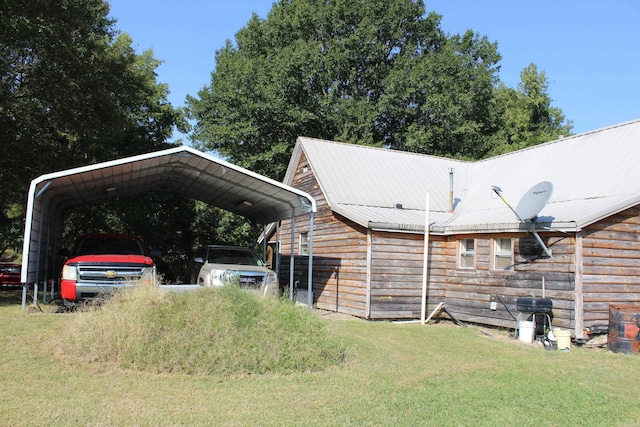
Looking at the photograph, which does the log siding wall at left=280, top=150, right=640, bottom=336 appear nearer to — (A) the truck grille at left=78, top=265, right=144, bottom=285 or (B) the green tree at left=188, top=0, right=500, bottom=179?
(A) the truck grille at left=78, top=265, right=144, bottom=285

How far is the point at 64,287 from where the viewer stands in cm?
1167

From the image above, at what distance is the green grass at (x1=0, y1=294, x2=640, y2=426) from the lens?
18.3 feet

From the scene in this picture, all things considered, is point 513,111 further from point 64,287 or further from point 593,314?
point 64,287

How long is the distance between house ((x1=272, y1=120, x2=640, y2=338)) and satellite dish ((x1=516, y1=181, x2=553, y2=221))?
0.16m

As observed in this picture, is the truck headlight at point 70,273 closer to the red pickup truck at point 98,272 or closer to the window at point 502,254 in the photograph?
the red pickup truck at point 98,272

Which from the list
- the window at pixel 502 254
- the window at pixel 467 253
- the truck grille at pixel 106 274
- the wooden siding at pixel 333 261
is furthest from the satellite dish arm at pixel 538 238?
the truck grille at pixel 106 274

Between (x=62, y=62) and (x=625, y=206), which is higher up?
(x=62, y=62)

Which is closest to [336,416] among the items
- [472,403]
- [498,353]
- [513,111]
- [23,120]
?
[472,403]

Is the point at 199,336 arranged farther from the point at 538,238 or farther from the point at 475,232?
the point at 475,232

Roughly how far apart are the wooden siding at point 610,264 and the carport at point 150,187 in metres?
6.22

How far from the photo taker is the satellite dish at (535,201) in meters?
11.8

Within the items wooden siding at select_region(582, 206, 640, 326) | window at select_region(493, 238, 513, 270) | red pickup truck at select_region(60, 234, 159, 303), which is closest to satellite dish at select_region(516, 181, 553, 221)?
wooden siding at select_region(582, 206, 640, 326)

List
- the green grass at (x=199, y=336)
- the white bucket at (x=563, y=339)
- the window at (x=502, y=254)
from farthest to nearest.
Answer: the window at (x=502, y=254) < the white bucket at (x=563, y=339) < the green grass at (x=199, y=336)

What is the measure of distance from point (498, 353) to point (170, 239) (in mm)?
21587
